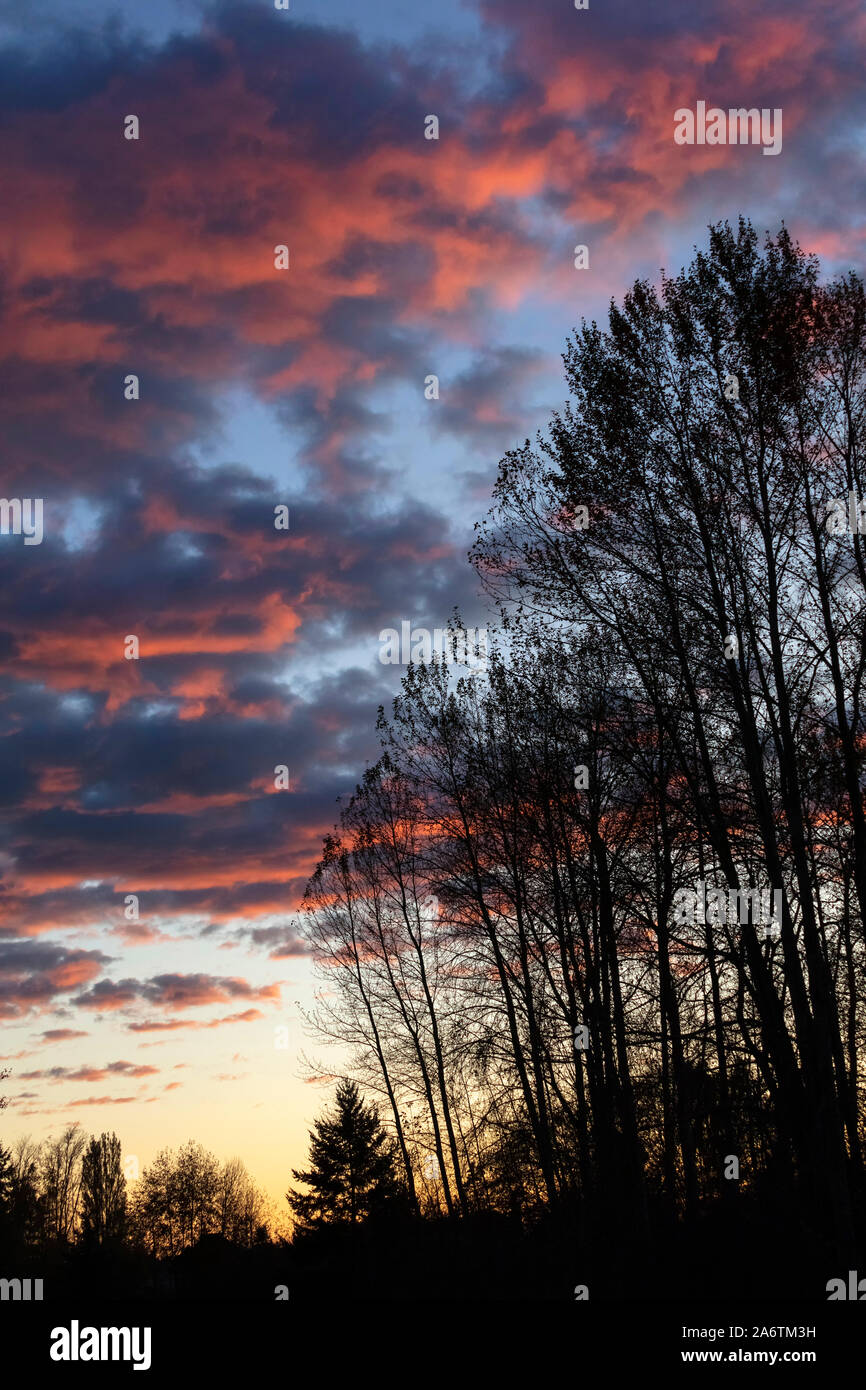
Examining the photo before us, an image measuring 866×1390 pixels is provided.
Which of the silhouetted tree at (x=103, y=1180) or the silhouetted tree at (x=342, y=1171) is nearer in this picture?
the silhouetted tree at (x=342, y=1171)

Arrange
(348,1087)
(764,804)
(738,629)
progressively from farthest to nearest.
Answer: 1. (348,1087)
2. (738,629)
3. (764,804)

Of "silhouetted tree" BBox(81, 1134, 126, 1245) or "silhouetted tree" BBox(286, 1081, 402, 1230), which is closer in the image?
"silhouetted tree" BBox(286, 1081, 402, 1230)

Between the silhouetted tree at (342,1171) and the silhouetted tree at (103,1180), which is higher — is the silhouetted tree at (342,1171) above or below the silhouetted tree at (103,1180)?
above

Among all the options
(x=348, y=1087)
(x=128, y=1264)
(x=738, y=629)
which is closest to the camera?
(x=738, y=629)

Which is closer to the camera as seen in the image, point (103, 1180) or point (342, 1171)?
point (342, 1171)

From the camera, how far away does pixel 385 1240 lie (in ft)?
126

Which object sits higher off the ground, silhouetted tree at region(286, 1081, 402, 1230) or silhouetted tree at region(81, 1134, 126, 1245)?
silhouetted tree at region(286, 1081, 402, 1230)

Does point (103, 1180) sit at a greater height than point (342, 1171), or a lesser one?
lesser

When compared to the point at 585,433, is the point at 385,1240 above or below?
below
